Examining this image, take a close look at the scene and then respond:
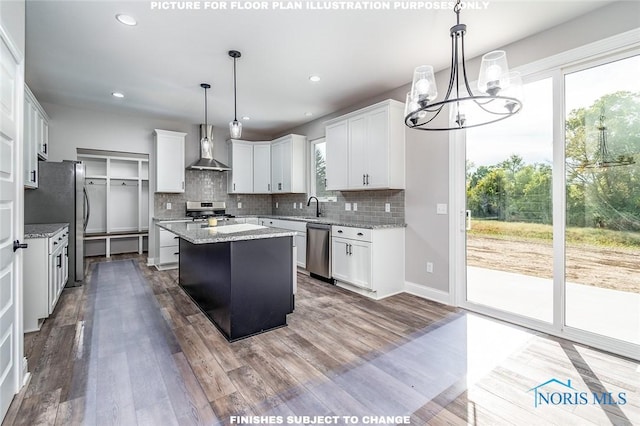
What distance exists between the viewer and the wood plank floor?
170 cm

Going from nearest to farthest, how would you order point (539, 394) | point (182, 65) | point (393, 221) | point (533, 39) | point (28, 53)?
point (539, 394), point (533, 39), point (28, 53), point (182, 65), point (393, 221)

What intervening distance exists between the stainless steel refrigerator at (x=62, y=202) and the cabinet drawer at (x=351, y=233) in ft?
11.5

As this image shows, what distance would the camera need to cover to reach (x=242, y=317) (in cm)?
264

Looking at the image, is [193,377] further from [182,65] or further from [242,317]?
[182,65]

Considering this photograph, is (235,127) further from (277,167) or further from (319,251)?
(277,167)

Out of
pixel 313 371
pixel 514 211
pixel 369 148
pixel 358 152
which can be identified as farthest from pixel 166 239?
pixel 514 211

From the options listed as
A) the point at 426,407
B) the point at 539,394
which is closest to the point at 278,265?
the point at 426,407

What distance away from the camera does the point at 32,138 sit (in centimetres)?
373

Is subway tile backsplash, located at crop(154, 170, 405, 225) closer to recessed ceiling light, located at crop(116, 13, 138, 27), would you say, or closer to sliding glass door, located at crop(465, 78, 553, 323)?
sliding glass door, located at crop(465, 78, 553, 323)

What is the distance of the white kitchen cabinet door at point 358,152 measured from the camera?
4.13 meters

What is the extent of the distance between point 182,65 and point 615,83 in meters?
4.11

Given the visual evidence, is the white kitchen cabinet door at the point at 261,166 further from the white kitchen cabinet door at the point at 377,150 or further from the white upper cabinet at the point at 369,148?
the white kitchen cabinet door at the point at 377,150

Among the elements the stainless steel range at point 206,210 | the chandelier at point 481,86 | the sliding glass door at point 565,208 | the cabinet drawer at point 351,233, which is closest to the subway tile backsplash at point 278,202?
the stainless steel range at point 206,210

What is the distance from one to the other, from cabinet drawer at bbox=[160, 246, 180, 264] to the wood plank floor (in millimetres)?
1813
